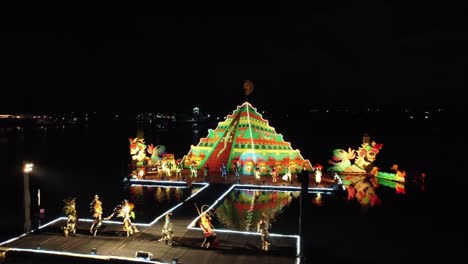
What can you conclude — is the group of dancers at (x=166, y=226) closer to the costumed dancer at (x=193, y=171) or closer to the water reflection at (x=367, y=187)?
the water reflection at (x=367, y=187)

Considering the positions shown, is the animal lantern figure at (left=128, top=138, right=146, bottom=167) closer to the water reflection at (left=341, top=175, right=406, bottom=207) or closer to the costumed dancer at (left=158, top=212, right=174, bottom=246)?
the water reflection at (left=341, top=175, right=406, bottom=207)

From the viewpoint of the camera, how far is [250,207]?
20062 mm

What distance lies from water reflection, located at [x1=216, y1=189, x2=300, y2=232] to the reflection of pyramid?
12.9 ft

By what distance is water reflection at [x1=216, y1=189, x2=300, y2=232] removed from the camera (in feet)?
57.5

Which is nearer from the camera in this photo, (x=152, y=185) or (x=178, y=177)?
(x=152, y=185)

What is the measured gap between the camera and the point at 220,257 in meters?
12.4

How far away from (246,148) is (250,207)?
7.82m

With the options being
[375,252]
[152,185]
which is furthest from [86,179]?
[375,252]

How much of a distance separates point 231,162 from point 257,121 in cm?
361

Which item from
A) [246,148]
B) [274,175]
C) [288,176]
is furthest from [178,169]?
[288,176]

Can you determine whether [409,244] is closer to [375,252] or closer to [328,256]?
[375,252]

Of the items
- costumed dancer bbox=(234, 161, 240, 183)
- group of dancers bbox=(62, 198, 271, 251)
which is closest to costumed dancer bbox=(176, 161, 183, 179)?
costumed dancer bbox=(234, 161, 240, 183)

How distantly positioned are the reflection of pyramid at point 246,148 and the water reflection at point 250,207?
3.94m

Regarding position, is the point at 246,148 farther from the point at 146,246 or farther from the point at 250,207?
the point at 146,246
